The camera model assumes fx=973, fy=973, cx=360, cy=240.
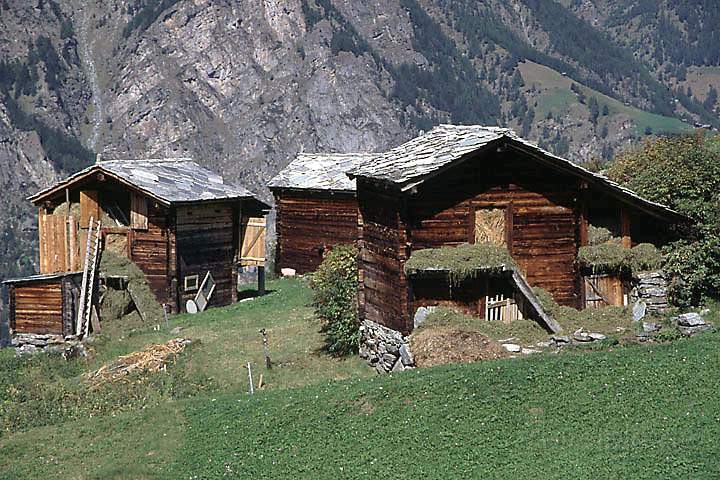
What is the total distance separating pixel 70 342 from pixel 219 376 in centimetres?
913

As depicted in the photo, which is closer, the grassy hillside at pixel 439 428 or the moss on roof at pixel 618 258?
the grassy hillside at pixel 439 428

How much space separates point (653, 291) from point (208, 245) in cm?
1857


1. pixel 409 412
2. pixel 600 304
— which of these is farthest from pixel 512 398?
pixel 600 304

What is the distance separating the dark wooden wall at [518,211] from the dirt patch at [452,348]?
8.82 ft

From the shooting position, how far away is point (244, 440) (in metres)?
20.5

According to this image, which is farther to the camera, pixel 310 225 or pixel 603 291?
pixel 310 225

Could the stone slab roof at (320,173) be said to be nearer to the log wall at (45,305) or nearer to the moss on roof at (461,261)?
the log wall at (45,305)

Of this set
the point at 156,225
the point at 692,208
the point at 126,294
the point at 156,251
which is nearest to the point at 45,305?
the point at 126,294

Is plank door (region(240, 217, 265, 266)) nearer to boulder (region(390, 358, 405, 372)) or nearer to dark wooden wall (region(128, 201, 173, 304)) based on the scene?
dark wooden wall (region(128, 201, 173, 304))

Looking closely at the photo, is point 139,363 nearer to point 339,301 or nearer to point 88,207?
point 339,301

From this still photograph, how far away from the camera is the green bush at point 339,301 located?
27969mm

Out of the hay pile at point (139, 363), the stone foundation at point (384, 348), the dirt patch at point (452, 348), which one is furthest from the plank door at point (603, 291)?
the hay pile at point (139, 363)

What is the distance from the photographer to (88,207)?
3794cm

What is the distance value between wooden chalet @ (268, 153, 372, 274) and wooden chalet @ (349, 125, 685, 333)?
16496 millimetres
